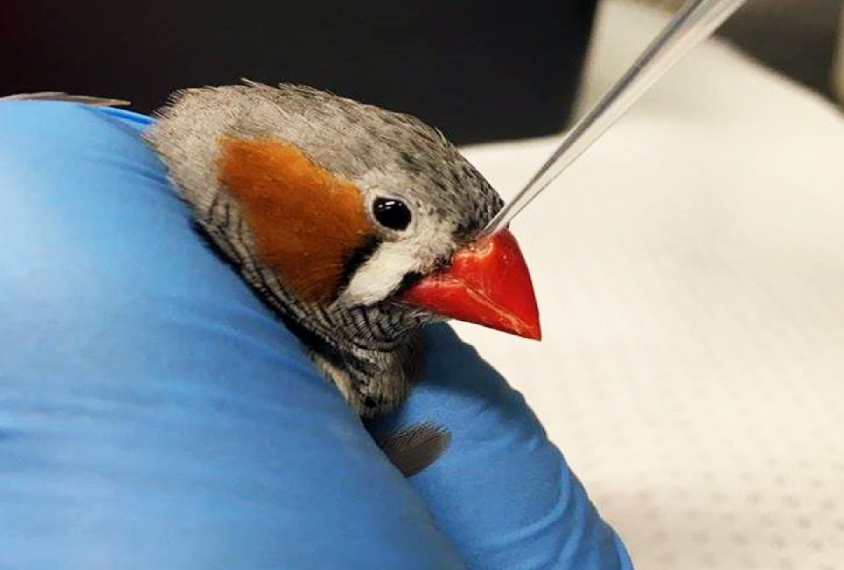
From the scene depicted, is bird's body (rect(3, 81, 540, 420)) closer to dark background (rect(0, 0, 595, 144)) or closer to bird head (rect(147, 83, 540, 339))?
bird head (rect(147, 83, 540, 339))

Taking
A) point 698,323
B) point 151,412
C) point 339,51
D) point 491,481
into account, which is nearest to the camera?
point 151,412

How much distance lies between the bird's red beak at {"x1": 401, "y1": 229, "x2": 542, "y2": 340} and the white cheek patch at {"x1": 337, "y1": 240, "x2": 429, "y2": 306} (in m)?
0.01

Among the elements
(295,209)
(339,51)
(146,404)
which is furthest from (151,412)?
(339,51)

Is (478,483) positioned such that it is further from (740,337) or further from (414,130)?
(740,337)

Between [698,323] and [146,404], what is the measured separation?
2.34ft

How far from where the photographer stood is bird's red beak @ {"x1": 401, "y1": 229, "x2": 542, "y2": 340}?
520 mm

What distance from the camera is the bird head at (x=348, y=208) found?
1.64 ft

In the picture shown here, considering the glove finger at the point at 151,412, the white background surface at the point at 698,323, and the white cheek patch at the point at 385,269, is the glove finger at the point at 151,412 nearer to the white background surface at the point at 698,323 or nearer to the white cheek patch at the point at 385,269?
the white cheek patch at the point at 385,269

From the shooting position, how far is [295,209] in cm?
50

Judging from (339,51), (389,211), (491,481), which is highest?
(389,211)

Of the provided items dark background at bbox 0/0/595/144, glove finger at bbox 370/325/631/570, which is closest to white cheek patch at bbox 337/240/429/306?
glove finger at bbox 370/325/631/570

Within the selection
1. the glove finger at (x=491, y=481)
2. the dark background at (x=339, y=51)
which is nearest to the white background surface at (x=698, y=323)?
the dark background at (x=339, y=51)

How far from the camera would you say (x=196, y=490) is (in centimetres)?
42

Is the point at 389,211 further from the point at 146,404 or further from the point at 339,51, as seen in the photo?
the point at 339,51
